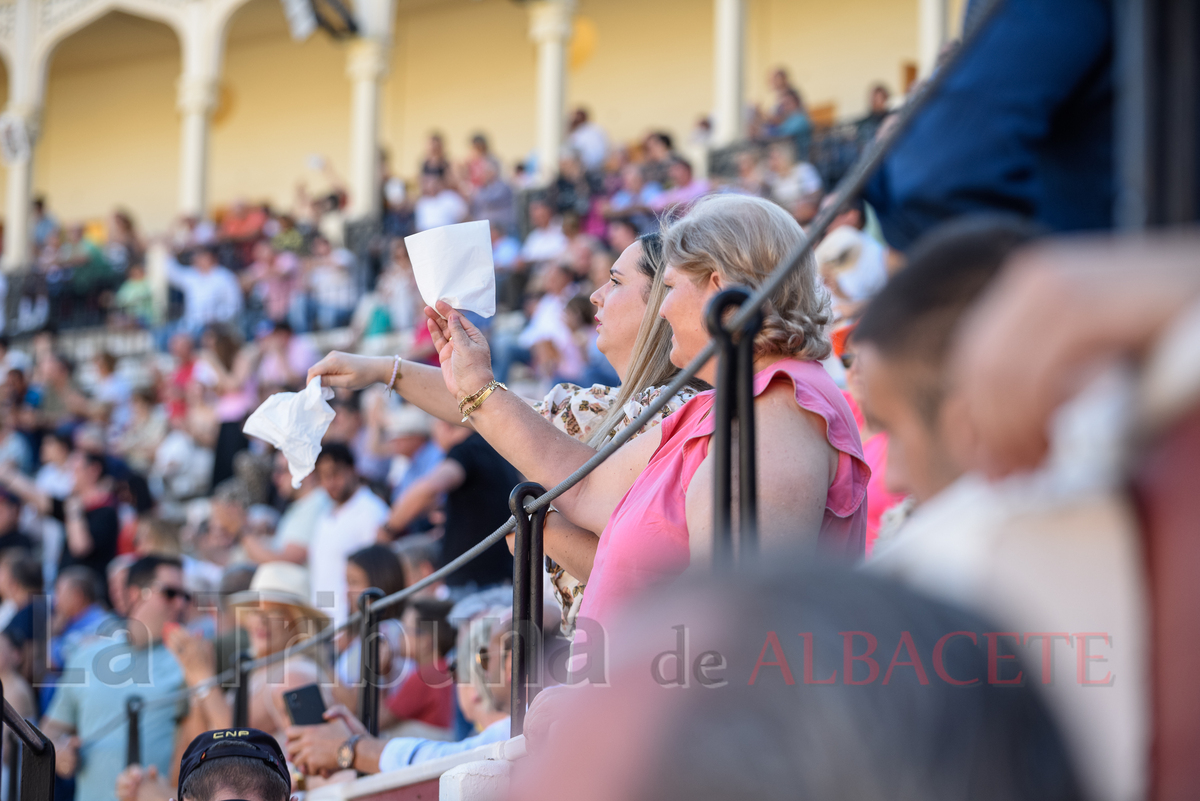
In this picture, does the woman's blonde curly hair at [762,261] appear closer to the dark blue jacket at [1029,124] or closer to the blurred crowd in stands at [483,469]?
the blurred crowd in stands at [483,469]

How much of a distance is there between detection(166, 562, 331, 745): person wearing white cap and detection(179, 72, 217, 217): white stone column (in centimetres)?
1347

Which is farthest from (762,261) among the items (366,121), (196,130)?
(196,130)

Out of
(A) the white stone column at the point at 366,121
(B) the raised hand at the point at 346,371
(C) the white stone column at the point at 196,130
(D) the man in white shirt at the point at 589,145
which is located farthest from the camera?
(C) the white stone column at the point at 196,130

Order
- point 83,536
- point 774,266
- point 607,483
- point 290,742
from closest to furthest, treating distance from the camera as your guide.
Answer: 1. point 774,266
2. point 607,483
3. point 290,742
4. point 83,536

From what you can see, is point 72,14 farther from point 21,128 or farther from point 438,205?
point 438,205

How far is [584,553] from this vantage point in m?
2.90

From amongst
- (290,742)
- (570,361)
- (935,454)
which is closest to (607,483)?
(290,742)

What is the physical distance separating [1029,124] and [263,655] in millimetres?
4321

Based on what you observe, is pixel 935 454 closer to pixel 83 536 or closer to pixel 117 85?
pixel 83 536

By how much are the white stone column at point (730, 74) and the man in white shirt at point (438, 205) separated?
2.91 m

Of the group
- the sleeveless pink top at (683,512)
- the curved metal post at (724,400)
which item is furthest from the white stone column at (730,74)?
the curved metal post at (724,400)

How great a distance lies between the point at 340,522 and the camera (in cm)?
648

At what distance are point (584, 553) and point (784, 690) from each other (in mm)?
2236

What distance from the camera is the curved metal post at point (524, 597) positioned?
8.48 ft
